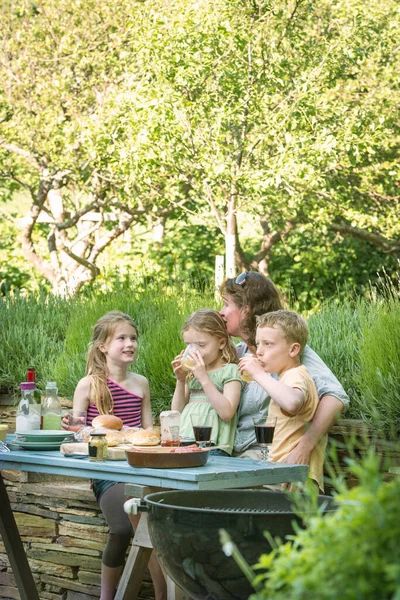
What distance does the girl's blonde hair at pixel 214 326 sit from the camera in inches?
168

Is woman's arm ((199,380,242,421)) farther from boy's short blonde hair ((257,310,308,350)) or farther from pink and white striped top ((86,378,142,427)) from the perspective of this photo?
pink and white striped top ((86,378,142,427))

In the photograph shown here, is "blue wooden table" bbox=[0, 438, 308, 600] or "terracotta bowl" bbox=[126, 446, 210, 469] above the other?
"terracotta bowl" bbox=[126, 446, 210, 469]

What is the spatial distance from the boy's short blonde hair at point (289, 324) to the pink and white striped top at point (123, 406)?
0.99 metres

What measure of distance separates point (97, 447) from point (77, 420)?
924mm

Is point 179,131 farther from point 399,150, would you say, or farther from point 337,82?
point 399,150

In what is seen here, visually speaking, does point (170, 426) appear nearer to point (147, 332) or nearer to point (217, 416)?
point (217, 416)

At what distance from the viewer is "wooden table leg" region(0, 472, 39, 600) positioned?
155 inches

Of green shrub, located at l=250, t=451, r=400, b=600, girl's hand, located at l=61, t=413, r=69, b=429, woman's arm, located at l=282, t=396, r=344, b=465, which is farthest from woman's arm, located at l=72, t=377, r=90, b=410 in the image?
green shrub, located at l=250, t=451, r=400, b=600

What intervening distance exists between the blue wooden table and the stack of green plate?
41mm

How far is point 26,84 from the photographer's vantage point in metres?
11.5

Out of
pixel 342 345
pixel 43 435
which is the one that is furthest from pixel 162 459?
pixel 342 345

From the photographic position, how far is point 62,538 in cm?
502

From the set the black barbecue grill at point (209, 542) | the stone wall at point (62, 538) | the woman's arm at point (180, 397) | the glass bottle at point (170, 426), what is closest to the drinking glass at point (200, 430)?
the glass bottle at point (170, 426)

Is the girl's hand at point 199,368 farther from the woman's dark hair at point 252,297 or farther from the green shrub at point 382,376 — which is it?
the green shrub at point 382,376
